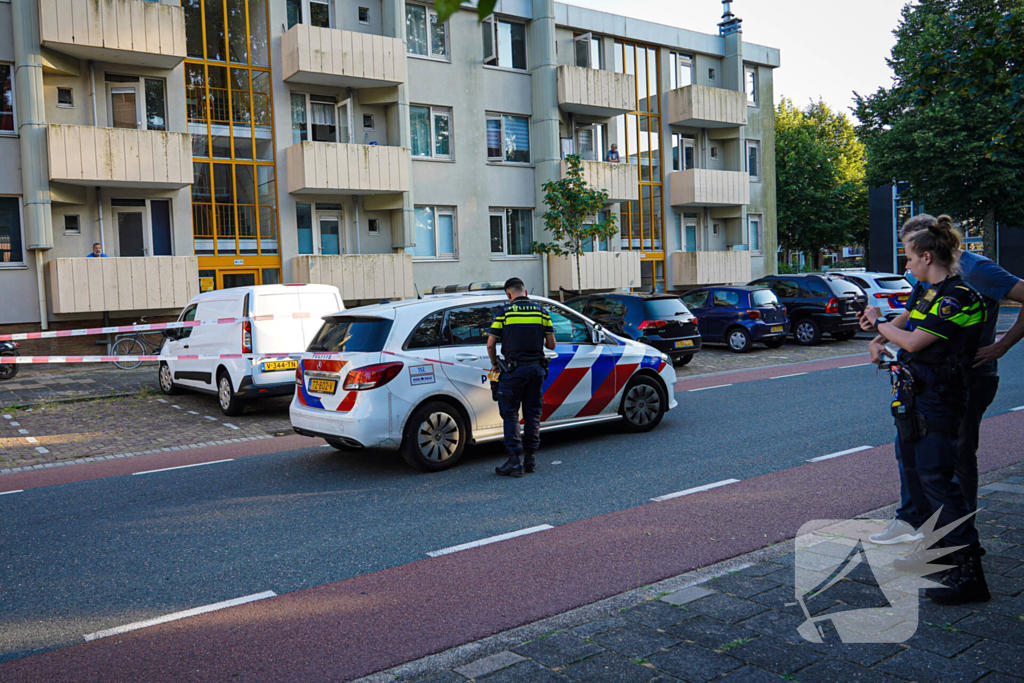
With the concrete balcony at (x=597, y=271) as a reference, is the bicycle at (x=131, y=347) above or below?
below

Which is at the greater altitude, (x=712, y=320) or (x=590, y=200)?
(x=590, y=200)

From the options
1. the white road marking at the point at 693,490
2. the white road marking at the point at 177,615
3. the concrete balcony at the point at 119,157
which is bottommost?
the white road marking at the point at 177,615

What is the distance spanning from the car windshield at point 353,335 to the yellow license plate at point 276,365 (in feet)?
12.1

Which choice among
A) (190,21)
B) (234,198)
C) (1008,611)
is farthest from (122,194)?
(1008,611)

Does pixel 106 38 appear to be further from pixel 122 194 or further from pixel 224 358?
pixel 224 358

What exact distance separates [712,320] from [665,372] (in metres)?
11.7

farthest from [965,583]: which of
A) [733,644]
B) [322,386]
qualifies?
[322,386]

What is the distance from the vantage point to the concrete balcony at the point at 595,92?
2670 centimetres

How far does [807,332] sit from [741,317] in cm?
271

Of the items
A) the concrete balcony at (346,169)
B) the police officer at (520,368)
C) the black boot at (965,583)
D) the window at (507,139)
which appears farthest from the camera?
the window at (507,139)

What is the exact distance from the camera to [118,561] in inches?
221

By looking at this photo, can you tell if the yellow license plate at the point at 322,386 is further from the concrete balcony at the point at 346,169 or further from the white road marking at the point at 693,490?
the concrete balcony at the point at 346,169

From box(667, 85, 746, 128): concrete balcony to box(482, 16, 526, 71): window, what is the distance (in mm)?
6686

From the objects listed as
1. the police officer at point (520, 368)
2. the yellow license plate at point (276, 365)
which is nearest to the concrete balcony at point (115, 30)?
the yellow license plate at point (276, 365)
